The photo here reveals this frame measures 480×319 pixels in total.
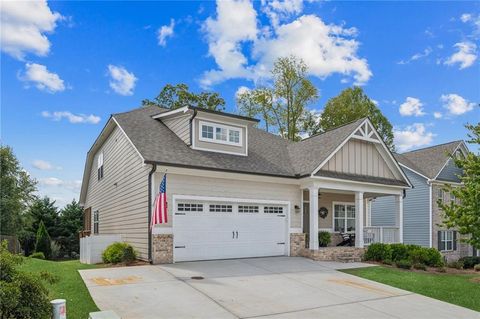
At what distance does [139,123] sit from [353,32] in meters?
10.9

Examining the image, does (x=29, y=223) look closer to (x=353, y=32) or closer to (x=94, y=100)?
(x=94, y=100)

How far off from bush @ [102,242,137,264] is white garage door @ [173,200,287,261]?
1580mm

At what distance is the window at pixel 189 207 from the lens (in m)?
13.5

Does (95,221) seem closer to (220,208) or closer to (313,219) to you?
(220,208)

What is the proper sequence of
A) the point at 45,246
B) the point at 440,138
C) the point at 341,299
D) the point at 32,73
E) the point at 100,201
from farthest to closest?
the point at 440,138 → the point at 45,246 → the point at 100,201 → the point at 32,73 → the point at 341,299

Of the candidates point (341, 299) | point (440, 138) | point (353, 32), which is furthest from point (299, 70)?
point (341, 299)

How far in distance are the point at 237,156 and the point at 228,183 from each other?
1.73 meters

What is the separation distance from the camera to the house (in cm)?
1348

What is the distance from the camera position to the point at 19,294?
515cm

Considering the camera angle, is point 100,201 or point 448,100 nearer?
point 100,201

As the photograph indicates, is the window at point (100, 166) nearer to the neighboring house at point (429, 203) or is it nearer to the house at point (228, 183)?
the house at point (228, 183)

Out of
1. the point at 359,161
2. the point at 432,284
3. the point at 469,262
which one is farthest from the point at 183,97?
the point at 432,284

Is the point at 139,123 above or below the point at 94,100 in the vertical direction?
below

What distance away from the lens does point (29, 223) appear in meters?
28.2
